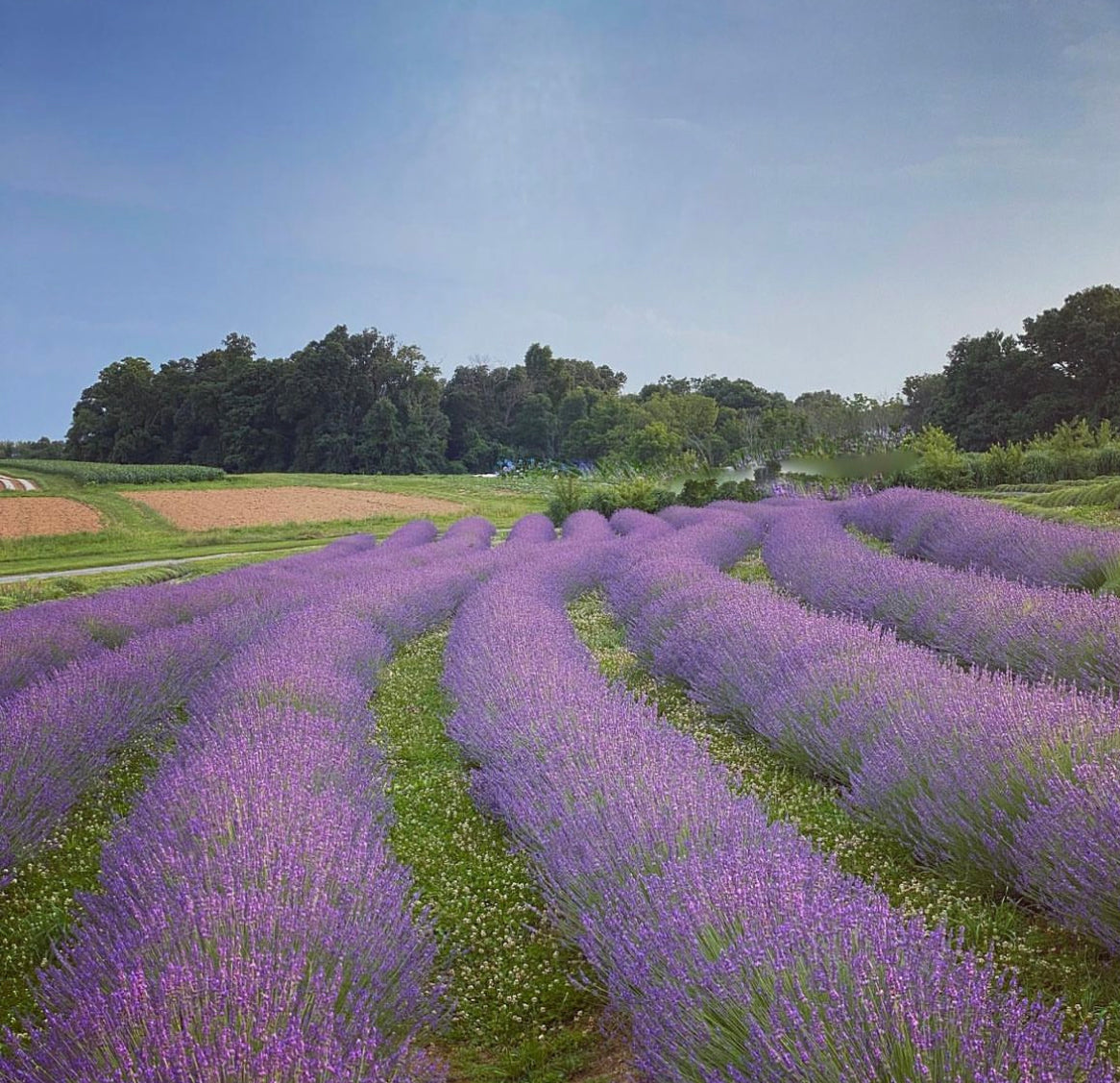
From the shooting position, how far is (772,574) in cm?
787

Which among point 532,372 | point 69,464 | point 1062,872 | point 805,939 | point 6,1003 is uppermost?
point 532,372

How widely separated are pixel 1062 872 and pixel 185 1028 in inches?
75.2

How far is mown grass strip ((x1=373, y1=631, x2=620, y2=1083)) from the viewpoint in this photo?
6.51 feet

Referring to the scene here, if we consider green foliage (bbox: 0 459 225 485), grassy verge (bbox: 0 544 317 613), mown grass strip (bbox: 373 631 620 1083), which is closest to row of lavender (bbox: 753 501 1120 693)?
mown grass strip (bbox: 373 631 620 1083)

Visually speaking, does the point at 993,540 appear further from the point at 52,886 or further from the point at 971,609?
the point at 52,886

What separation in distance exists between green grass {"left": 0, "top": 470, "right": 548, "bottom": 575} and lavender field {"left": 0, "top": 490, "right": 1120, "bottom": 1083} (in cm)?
1078

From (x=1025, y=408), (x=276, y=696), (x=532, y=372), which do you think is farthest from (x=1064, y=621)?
(x=532, y=372)

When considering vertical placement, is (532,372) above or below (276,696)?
above

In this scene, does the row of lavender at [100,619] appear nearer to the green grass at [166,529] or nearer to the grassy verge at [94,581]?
the grassy verge at [94,581]

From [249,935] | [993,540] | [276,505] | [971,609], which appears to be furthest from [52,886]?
[276,505]

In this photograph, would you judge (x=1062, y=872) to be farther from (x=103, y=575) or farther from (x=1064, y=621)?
(x=103, y=575)

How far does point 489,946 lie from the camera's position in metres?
2.46

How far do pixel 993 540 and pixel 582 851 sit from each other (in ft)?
18.2

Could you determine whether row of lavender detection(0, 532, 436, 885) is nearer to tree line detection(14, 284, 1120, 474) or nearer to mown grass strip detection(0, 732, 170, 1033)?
mown grass strip detection(0, 732, 170, 1033)
